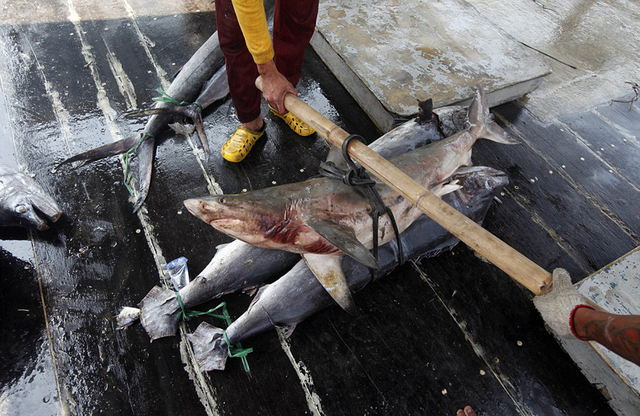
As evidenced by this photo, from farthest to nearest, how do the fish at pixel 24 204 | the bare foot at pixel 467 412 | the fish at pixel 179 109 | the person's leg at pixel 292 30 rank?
the fish at pixel 179 109, the person's leg at pixel 292 30, the fish at pixel 24 204, the bare foot at pixel 467 412

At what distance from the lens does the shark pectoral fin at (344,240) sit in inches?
70.6

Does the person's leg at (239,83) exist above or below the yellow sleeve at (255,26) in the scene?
below

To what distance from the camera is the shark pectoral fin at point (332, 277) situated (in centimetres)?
213

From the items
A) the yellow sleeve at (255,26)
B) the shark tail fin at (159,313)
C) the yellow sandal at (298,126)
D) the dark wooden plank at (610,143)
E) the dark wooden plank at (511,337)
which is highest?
the yellow sleeve at (255,26)

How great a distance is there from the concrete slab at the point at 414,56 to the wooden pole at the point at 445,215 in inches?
52.8

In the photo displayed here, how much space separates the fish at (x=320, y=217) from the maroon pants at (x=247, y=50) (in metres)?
1.21

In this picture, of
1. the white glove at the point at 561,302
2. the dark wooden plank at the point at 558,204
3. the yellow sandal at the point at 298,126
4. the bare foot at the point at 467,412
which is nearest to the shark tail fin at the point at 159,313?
the bare foot at the point at 467,412

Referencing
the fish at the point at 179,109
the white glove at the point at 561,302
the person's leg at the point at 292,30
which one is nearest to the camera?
the white glove at the point at 561,302

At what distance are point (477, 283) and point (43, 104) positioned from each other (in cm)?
398

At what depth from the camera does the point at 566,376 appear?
2.32m

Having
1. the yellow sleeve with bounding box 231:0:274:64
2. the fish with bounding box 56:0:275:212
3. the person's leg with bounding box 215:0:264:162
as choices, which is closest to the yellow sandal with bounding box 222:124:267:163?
the person's leg with bounding box 215:0:264:162

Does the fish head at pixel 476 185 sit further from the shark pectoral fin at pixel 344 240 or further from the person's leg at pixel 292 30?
the person's leg at pixel 292 30

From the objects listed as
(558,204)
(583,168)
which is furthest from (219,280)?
(583,168)

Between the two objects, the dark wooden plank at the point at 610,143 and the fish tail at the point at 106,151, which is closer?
the fish tail at the point at 106,151
